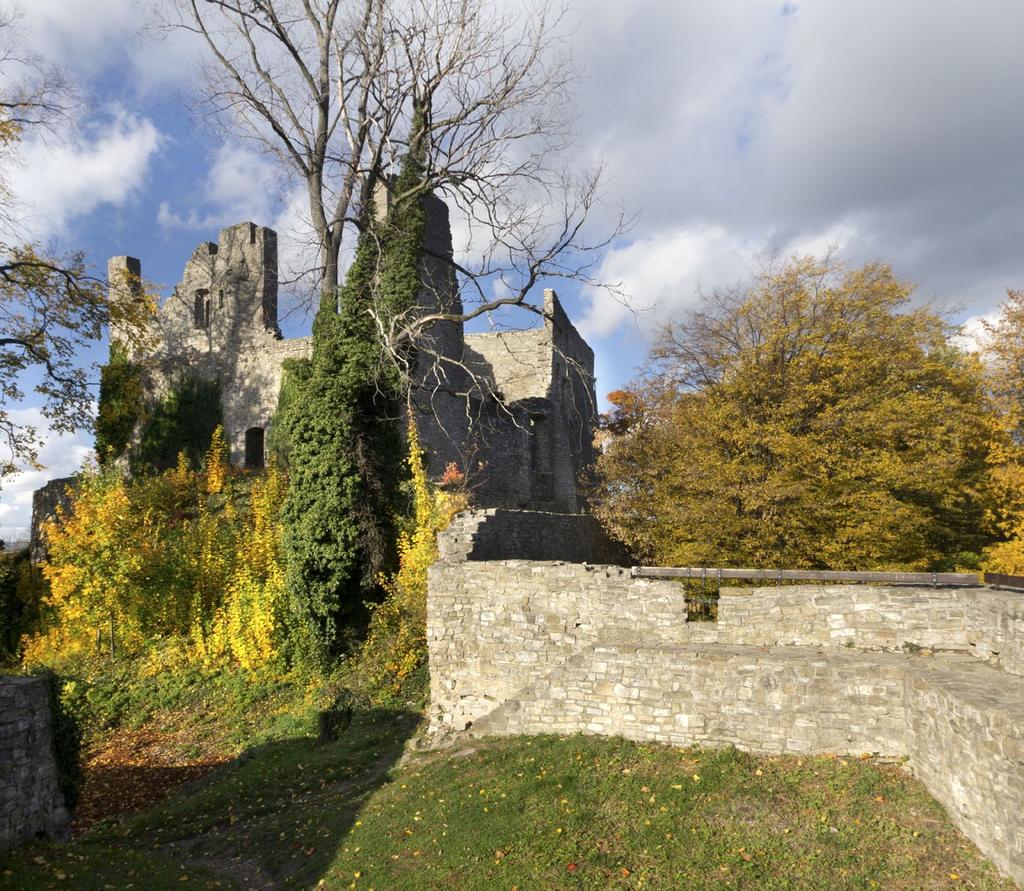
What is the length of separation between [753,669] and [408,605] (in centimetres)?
640

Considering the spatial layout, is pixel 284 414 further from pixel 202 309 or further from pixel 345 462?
pixel 202 309


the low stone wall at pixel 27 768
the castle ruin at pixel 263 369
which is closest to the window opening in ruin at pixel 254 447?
the castle ruin at pixel 263 369

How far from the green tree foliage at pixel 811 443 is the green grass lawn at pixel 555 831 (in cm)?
797

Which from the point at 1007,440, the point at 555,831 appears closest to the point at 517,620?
the point at 555,831

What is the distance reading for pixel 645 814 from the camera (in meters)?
7.01

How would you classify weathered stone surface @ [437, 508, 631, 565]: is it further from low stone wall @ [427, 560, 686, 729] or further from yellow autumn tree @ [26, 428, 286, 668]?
yellow autumn tree @ [26, 428, 286, 668]

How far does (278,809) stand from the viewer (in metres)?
9.23

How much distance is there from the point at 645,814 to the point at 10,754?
282 inches

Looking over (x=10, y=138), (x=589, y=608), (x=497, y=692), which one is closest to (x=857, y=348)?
(x=589, y=608)

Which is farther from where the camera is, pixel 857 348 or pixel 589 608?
pixel 857 348

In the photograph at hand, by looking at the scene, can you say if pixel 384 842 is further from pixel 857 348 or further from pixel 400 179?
pixel 857 348

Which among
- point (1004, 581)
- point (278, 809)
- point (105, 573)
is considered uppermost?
point (105, 573)

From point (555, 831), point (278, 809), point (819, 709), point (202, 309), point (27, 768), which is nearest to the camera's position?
point (555, 831)

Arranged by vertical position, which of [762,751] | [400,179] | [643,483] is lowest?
[762,751]
